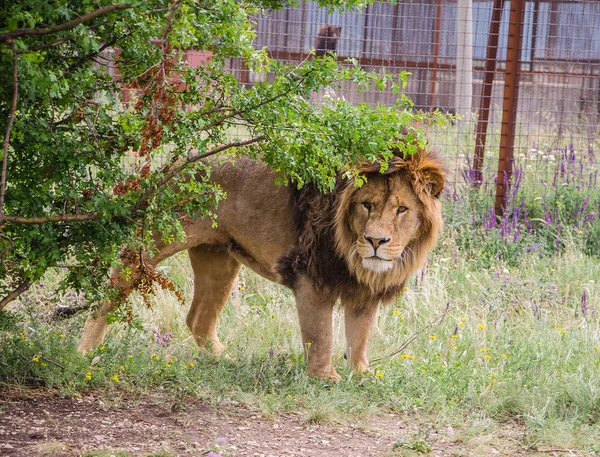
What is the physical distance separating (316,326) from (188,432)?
3.62 ft

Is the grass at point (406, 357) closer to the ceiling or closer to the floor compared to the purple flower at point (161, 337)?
closer to the ceiling

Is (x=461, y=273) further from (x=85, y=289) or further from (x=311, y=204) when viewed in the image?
(x=85, y=289)

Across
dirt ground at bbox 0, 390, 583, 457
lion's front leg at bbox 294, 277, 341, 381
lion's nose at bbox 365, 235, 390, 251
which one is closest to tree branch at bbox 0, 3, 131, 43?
dirt ground at bbox 0, 390, 583, 457

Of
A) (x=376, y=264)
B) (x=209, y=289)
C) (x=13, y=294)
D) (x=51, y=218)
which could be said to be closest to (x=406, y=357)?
(x=376, y=264)

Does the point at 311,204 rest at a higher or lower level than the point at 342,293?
higher

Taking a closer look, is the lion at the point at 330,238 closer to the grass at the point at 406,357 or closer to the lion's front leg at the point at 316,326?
the lion's front leg at the point at 316,326

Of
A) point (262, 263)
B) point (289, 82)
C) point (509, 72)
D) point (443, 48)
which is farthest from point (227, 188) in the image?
point (443, 48)

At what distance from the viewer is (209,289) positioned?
5438mm

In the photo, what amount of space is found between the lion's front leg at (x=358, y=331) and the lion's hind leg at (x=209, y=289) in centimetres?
102

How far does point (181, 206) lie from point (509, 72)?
553 centimetres

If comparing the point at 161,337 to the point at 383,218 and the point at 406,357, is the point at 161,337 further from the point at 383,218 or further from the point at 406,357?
the point at 383,218

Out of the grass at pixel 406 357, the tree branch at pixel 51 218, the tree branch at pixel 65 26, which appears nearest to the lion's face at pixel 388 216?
the grass at pixel 406 357

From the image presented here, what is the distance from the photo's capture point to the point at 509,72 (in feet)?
26.0

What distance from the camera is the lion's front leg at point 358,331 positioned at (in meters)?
4.72
